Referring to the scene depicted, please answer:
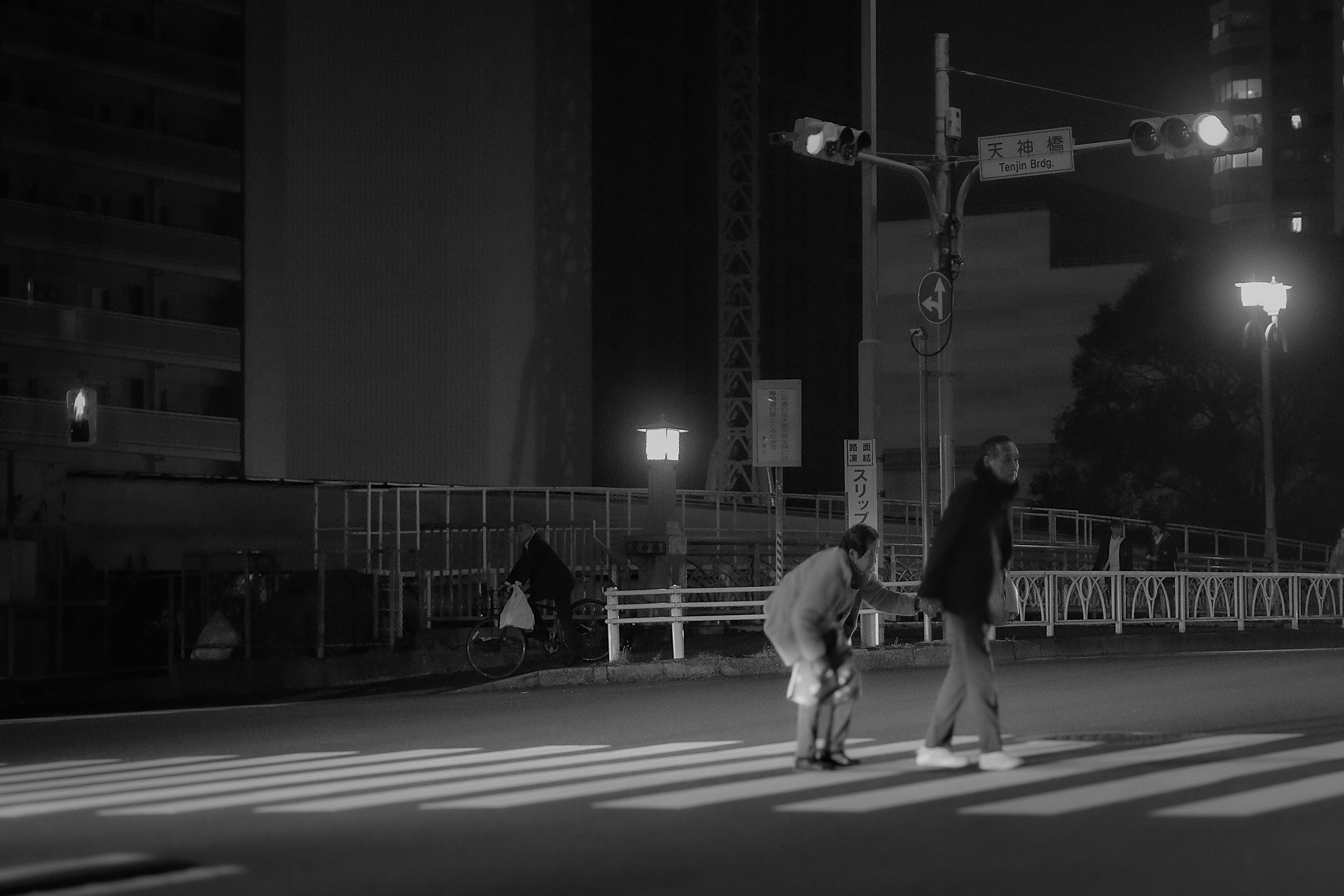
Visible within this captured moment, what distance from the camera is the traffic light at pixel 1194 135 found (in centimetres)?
2008

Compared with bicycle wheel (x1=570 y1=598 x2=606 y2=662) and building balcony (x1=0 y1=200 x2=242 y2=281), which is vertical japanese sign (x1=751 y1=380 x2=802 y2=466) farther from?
building balcony (x1=0 y1=200 x2=242 y2=281)

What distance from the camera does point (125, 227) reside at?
49.2 metres

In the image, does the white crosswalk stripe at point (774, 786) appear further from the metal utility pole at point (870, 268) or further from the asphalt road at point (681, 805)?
the metal utility pole at point (870, 268)

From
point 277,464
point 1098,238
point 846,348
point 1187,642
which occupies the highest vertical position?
point 1098,238

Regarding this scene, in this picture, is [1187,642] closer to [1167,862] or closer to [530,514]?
[530,514]

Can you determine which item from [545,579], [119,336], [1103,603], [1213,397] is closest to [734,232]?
[1213,397]

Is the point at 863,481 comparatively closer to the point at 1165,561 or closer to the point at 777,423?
the point at 777,423

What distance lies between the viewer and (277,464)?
45.9 metres

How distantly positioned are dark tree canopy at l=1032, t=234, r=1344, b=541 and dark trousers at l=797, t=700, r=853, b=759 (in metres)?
40.8

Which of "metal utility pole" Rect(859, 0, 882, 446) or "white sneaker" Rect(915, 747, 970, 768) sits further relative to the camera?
"metal utility pole" Rect(859, 0, 882, 446)

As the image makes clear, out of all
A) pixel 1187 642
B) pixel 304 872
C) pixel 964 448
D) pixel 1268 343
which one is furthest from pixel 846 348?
pixel 304 872

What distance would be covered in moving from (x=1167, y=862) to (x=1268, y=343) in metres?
29.3

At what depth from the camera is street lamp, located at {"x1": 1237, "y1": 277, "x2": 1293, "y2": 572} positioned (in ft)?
113

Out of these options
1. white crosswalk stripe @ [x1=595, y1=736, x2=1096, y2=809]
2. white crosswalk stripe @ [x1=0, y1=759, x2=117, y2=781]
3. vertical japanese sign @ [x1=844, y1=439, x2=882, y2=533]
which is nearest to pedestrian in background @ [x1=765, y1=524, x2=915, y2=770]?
white crosswalk stripe @ [x1=595, y1=736, x2=1096, y2=809]
